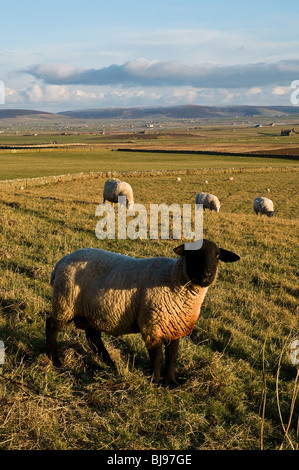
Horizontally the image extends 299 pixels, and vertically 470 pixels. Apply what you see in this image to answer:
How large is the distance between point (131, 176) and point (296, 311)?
3685 cm

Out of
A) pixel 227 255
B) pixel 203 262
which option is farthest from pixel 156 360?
pixel 227 255

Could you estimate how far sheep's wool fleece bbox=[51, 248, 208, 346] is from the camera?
5.14m

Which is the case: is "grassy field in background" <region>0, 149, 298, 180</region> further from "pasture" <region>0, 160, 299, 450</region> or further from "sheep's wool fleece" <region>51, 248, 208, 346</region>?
"sheep's wool fleece" <region>51, 248, 208, 346</region>

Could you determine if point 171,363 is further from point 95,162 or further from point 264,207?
point 95,162

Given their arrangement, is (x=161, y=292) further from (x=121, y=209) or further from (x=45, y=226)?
(x=121, y=209)

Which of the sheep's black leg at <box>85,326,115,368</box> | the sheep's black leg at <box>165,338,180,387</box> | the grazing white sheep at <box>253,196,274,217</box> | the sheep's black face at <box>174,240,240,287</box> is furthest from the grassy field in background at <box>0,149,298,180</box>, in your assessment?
the sheep's black face at <box>174,240,240,287</box>

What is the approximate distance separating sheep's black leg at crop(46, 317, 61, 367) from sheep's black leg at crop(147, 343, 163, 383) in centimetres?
131

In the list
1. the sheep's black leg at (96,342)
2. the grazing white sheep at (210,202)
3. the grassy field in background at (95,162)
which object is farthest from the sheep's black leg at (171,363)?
the grassy field in background at (95,162)

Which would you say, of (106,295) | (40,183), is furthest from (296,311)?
(40,183)

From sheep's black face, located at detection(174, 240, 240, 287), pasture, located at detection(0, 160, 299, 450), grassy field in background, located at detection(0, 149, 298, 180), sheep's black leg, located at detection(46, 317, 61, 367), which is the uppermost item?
grassy field in background, located at detection(0, 149, 298, 180)

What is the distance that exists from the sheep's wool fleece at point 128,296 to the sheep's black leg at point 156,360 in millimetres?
75

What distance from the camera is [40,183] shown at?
35.8 meters

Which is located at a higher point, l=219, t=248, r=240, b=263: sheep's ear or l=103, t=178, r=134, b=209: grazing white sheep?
l=219, t=248, r=240, b=263: sheep's ear

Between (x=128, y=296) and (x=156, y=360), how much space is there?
0.92m
